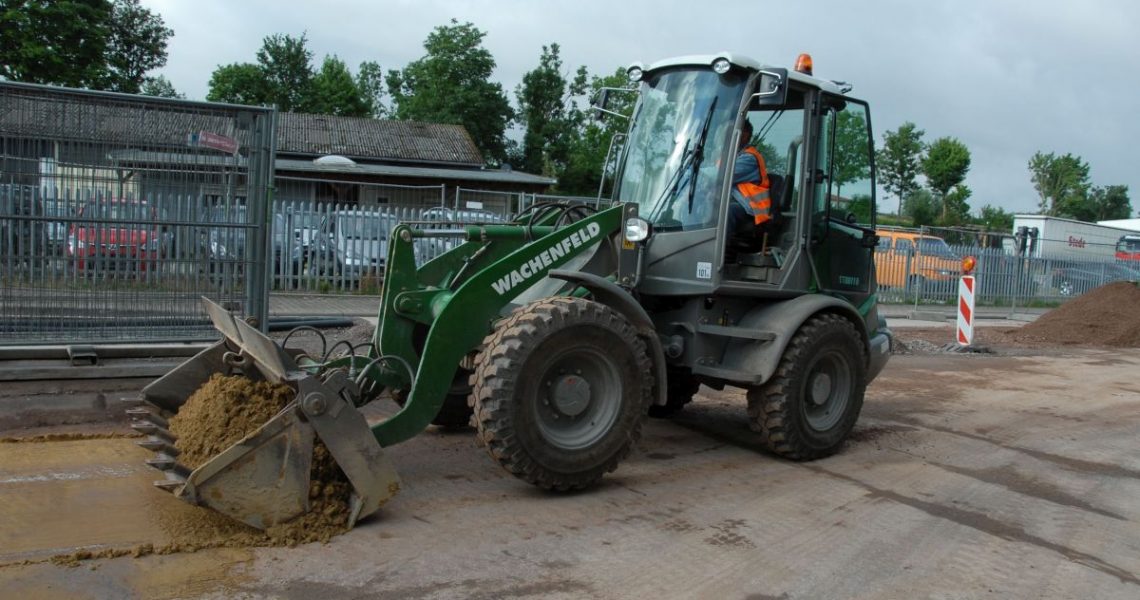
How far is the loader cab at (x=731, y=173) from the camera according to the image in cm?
605

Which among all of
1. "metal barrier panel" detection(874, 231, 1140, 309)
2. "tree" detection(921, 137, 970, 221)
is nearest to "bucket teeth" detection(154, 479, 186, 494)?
"metal barrier panel" detection(874, 231, 1140, 309)

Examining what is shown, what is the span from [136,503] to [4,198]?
346 centimetres

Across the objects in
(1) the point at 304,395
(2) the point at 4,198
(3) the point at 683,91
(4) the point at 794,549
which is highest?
(3) the point at 683,91

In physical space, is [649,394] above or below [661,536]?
above

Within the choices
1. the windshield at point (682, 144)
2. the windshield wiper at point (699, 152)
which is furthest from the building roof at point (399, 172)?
the windshield wiper at point (699, 152)

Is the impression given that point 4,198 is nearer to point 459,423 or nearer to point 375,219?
point 459,423

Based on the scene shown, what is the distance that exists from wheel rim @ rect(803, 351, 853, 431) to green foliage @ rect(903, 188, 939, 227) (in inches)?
1555

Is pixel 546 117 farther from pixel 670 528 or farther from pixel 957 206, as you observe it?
pixel 670 528

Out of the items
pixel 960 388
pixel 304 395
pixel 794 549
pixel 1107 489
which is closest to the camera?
pixel 304 395

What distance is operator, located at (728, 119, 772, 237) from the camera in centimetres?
616

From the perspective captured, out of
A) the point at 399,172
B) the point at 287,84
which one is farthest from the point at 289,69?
the point at 399,172

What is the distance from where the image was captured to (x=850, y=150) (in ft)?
22.6

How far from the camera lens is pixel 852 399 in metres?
6.59

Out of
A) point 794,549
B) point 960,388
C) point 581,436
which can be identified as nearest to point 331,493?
point 581,436
